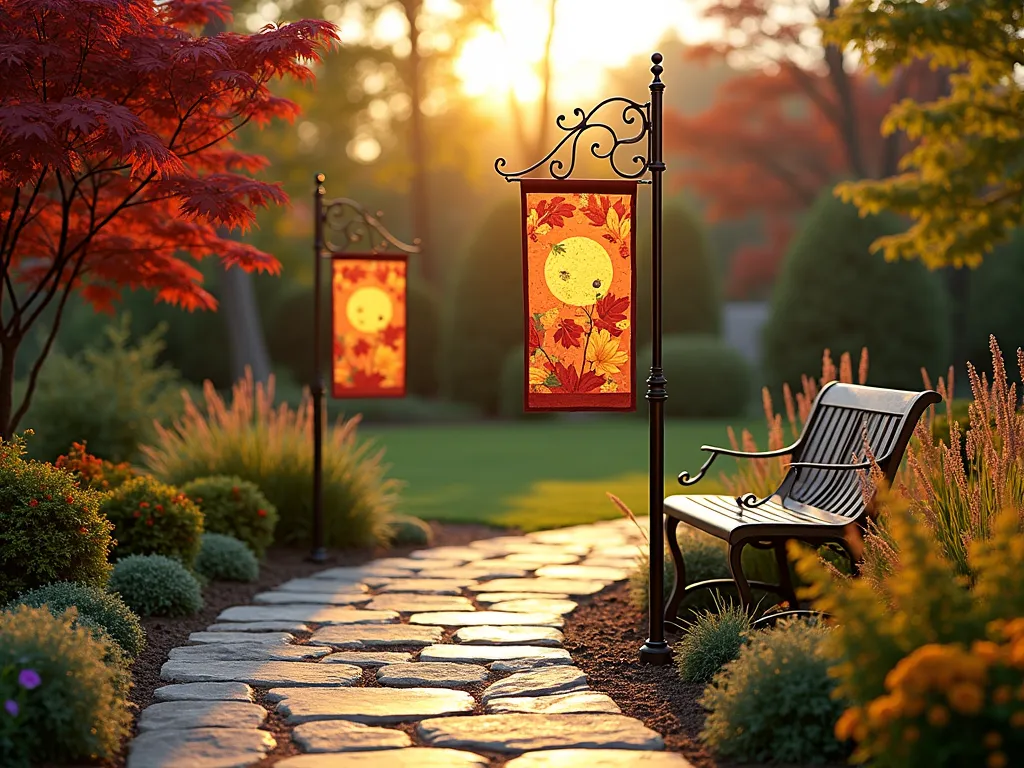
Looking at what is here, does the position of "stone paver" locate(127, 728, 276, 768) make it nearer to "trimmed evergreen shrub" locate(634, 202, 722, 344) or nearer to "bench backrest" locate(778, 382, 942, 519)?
"bench backrest" locate(778, 382, 942, 519)

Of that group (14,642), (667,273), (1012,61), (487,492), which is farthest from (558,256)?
(667,273)

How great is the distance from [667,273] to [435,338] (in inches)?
182

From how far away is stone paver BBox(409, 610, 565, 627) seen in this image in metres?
5.92

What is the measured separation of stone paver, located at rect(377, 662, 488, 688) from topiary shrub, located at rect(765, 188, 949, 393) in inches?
615

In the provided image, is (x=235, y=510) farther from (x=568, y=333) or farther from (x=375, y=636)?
(x=568, y=333)

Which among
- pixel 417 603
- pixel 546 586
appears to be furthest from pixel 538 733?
pixel 546 586

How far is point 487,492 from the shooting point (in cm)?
1223

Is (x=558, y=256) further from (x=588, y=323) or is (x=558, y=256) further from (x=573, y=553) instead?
(x=573, y=553)

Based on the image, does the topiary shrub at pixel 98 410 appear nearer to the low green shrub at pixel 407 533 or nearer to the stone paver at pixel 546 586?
the low green shrub at pixel 407 533

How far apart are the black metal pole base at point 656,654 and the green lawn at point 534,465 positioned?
4.56 meters

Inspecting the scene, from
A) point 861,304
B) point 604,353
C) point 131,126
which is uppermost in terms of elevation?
point 131,126

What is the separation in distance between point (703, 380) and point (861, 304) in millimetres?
2912

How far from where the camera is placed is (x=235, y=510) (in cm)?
773

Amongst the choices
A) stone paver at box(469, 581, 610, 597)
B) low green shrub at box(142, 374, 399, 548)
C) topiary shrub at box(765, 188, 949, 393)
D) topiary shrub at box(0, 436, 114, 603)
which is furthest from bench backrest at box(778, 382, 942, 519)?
topiary shrub at box(765, 188, 949, 393)
